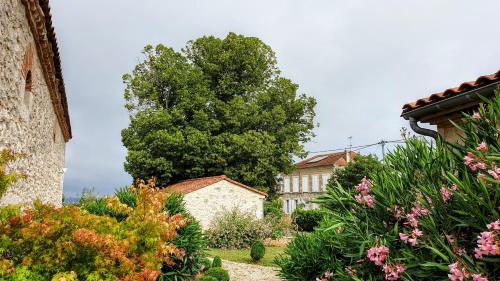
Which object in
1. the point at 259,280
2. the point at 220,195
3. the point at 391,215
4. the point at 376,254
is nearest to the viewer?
the point at 376,254

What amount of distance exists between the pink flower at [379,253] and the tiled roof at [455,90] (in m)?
2.66

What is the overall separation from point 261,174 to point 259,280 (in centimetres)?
1471

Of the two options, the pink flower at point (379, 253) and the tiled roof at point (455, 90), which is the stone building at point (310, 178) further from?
the pink flower at point (379, 253)

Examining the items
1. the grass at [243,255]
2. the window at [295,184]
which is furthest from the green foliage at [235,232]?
the window at [295,184]

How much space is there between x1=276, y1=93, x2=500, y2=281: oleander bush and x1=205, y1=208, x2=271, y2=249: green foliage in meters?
13.8

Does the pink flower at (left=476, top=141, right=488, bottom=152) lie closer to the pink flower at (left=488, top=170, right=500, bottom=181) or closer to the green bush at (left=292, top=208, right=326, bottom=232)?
the pink flower at (left=488, top=170, right=500, bottom=181)

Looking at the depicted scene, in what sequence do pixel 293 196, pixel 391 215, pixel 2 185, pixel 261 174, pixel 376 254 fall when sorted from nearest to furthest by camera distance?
pixel 2 185 < pixel 376 254 < pixel 391 215 < pixel 261 174 < pixel 293 196

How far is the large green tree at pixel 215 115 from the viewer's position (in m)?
25.2

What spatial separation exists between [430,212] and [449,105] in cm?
235

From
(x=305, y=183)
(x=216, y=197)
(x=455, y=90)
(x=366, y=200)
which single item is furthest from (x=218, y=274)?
(x=305, y=183)

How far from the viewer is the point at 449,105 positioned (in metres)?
5.91

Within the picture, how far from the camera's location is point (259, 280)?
37.2ft

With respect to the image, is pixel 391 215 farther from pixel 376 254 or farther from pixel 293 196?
pixel 293 196

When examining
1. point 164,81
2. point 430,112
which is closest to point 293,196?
point 164,81
